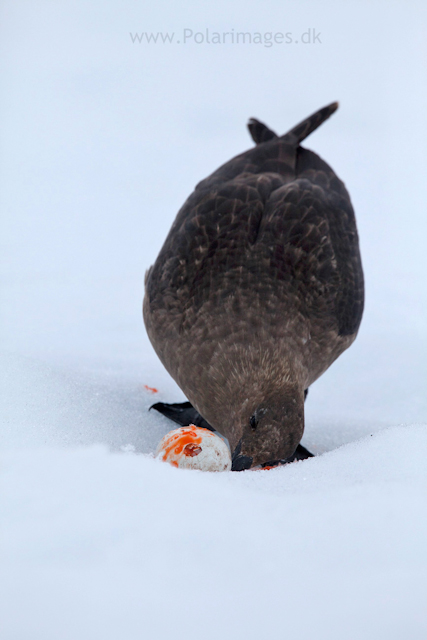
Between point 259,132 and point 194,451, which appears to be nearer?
point 194,451

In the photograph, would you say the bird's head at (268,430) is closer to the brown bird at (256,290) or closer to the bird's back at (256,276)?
the brown bird at (256,290)

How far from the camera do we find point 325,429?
401 cm

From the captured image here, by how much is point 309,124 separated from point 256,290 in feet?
5.49

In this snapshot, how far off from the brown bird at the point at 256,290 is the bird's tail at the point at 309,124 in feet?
0.55

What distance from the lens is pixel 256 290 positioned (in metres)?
3.51

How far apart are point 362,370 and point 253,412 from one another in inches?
84.9

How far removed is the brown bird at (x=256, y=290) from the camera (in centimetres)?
323

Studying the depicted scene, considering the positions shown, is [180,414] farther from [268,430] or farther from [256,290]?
[268,430]

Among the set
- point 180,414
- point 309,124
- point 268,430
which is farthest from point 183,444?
point 309,124

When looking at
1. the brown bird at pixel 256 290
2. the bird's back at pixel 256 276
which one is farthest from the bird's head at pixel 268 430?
the bird's back at pixel 256 276

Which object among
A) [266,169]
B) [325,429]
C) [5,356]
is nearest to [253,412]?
[325,429]

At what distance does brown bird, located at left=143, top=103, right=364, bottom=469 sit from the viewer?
10.6ft

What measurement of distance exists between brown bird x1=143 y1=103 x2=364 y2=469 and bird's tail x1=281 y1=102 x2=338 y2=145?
0.55 feet

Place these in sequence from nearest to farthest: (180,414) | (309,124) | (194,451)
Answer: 1. (194,451)
2. (180,414)
3. (309,124)
